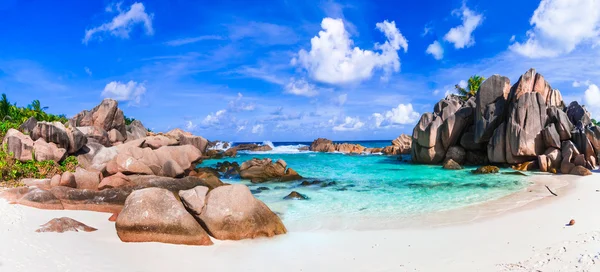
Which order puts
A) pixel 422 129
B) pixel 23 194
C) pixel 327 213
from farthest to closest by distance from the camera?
pixel 422 129 < pixel 327 213 < pixel 23 194

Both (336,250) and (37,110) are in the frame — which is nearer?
(336,250)

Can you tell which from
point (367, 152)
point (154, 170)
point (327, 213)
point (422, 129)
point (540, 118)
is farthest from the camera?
point (367, 152)

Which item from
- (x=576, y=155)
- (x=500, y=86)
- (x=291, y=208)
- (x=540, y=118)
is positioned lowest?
(x=291, y=208)

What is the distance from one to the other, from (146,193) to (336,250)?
17.2ft

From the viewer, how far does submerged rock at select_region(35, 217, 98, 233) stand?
9.22 meters

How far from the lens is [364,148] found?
6438 centimetres

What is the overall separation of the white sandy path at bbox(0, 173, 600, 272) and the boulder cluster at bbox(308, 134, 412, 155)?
42.9 meters

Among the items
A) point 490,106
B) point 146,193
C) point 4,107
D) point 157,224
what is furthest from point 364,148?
point 157,224

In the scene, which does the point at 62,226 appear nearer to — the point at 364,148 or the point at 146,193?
the point at 146,193

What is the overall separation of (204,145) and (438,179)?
2815cm

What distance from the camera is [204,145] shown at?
42.8 m

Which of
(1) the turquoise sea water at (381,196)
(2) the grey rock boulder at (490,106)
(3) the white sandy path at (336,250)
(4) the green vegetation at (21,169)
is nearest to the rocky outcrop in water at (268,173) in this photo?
(1) the turquoise sea water at (381,196)

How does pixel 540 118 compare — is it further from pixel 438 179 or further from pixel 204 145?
pixel 204 145

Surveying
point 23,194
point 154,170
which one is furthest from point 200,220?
point 154,170
